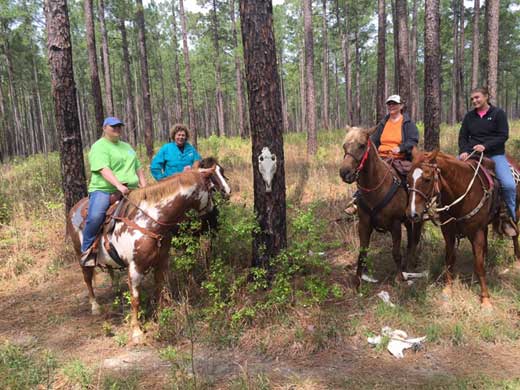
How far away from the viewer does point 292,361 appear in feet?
12.0

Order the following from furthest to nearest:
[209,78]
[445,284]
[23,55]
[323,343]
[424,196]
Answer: [209,78]
[23,55]
[445,284]
[424,196]
[323,343]

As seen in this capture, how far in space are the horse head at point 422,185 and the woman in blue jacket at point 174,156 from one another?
10.9 feet

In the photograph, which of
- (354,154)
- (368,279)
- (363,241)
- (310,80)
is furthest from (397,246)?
(310,80)

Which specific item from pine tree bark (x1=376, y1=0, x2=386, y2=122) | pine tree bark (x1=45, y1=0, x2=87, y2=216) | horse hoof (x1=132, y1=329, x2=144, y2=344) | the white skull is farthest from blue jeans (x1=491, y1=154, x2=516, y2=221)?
pine tree bark (x1=376, y1=0, x2=386, y2=122)

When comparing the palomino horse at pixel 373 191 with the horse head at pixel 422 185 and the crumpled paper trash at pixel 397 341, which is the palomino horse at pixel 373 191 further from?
the crumpled paper trash at pixel 397 341

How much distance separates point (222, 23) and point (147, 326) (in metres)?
27.2

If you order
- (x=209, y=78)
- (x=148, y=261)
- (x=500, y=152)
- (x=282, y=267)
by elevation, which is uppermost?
(x=209, y=78)

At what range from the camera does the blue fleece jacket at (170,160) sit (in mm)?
5543

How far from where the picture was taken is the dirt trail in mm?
3305

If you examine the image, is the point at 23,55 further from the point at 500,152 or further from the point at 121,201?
the point at 500,152

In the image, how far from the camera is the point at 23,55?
31.5 m

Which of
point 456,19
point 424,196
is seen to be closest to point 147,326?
point 424,196

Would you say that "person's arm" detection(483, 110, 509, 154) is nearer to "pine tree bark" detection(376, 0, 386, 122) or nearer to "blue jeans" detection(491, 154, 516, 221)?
"blue jeans" detection(491, 154, 516, 221)

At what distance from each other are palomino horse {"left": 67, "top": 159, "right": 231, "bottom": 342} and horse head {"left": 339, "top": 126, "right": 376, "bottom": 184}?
66.3 inches
